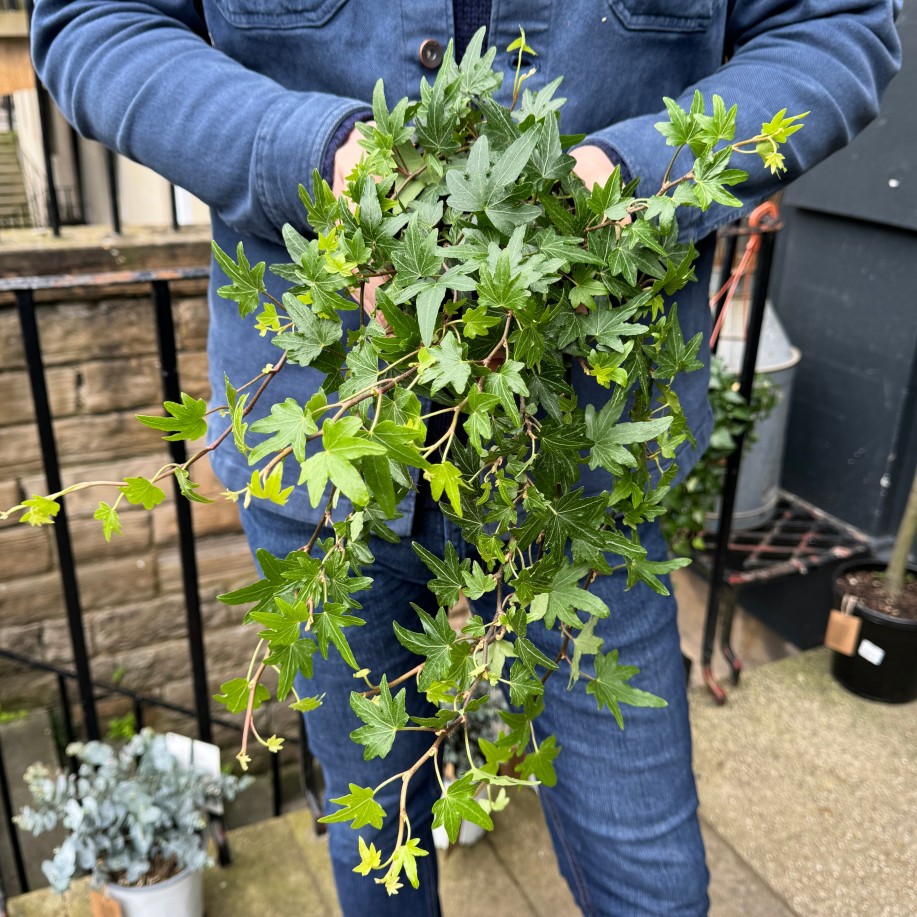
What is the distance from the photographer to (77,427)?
10.4 ft

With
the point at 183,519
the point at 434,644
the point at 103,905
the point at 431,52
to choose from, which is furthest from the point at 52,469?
the point at 434,644

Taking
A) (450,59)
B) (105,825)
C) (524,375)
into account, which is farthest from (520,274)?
(105,825)

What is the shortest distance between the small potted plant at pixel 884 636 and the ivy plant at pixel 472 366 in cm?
158

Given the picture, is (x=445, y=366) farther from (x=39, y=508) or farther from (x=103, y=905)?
(x=103, y=905)

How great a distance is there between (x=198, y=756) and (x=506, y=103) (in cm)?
141

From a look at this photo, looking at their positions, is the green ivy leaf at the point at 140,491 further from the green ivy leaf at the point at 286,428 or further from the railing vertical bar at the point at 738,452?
the railing vertical bar at the point at 738,452

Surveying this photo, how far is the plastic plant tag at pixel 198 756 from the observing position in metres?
1.80

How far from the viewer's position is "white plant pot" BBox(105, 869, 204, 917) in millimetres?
1629

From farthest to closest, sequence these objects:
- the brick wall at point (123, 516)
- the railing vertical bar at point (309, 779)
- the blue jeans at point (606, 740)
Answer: the brick wall at point (123, 516) → the railing vertical bar at point (309, 779) → the blue jeans at point (606, 740)

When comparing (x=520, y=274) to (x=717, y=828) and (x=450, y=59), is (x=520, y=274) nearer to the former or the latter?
(x=450, y=59)

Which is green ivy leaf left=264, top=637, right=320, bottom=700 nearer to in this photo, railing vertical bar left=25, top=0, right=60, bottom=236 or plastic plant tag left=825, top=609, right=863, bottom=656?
plastic plant tag left=825, top=609, right=863, bottom=656

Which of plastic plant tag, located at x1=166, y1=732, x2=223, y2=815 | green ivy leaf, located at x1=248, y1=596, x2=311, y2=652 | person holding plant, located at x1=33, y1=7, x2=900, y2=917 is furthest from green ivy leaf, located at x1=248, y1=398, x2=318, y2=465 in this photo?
plastic plant tag, located at x1=166, y1=732, x2=223, y2=815

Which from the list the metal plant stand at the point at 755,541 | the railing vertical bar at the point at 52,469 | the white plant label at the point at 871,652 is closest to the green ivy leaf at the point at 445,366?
the railing vertical bar at the point at 52,469

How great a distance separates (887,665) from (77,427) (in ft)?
8.56
